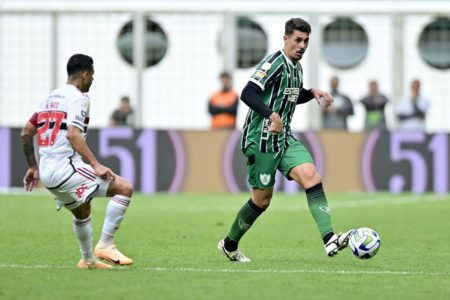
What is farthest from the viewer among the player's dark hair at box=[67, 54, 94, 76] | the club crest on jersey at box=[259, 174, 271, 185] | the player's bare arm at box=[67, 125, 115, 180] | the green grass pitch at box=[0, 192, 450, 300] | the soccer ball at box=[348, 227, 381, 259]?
the club crest on jersey at box=[259, 174, 271, 185]

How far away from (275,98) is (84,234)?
7.09 ft

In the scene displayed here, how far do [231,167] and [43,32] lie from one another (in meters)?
4.72

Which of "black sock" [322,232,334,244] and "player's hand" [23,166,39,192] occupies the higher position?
"player's hand" [23,166,39,192]

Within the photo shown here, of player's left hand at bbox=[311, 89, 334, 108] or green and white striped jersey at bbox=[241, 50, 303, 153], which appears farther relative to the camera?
player's left hand at bbox=[311, 89, 334, 108]

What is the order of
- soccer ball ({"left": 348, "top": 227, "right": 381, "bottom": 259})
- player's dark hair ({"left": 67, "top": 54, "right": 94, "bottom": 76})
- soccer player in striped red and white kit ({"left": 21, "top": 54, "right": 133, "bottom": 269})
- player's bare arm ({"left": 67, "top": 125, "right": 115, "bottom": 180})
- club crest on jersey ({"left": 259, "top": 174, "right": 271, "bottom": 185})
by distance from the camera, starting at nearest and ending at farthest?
player's bare arm ({"left": 67, "top": 125, "right": 115, "bottom": 180}) → soccer player in striped red and white kit ({"left": 21, "top": 54, "right": 133, "bottom": 269}) → player's dark hair ({"left": 67, "top": 54, "right": 94, "bottom": 76}) → soccer ball ({"left": 348, "top": 227, "right": 381, "bottom": 259}) → club crest on jersey ({"left": 259, "top": 174, "right": 271, "bottom": 185})

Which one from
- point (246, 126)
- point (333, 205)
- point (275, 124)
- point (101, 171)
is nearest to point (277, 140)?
point (246, 126)

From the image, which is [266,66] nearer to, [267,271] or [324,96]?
[324,96]

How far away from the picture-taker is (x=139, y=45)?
77.8 ft

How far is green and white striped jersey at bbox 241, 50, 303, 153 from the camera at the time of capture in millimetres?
11281

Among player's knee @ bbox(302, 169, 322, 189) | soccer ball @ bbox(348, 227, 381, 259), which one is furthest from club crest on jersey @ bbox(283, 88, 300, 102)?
soccer ball @ bbox(348, 227, 381, 259)

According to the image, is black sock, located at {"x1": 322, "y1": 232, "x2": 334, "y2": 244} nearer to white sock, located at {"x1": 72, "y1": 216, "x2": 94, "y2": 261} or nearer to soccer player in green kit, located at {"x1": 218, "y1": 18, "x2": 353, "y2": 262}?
soccer player in green kit, located at {"x1": 218, "y1": 18, "x2": 353, "y2": 262}

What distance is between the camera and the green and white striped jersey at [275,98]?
37.0 feet

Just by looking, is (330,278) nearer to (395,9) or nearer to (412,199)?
(412,199)

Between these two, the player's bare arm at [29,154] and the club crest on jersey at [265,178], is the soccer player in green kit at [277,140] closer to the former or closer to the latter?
the club crest on jersey at [265,178]
